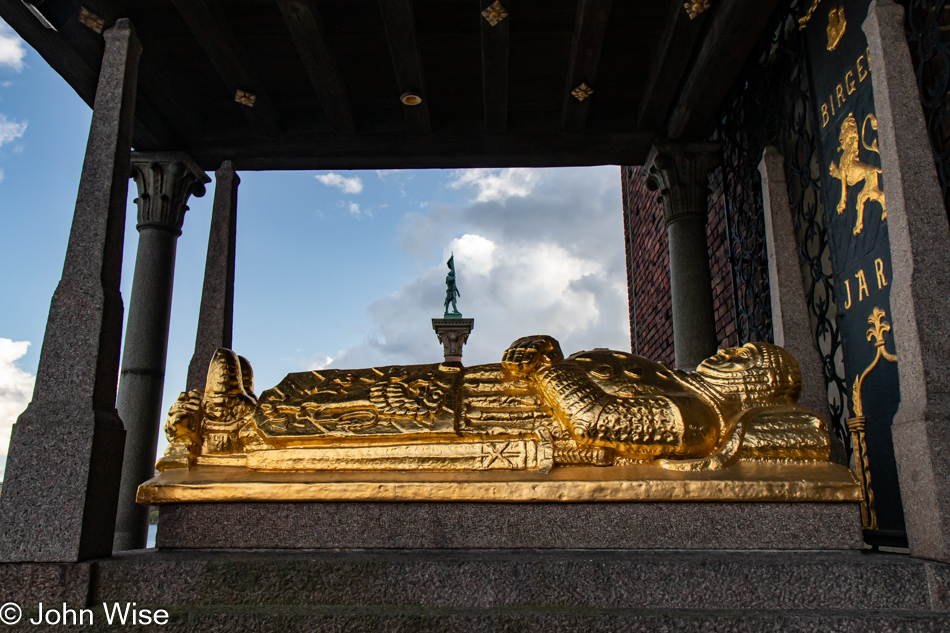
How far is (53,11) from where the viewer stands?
3.13 meters

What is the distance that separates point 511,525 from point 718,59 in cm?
295

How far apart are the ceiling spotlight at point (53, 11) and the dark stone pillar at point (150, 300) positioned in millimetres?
1158

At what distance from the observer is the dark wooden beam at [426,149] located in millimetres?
4285

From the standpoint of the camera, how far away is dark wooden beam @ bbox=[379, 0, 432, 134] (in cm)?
318

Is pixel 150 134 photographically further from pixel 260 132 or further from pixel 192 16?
pixel 192 16

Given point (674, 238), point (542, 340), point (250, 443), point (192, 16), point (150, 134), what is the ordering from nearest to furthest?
point (250, 443), point (542, 340), point (192, 16), point (150, 134), point (674, 238)

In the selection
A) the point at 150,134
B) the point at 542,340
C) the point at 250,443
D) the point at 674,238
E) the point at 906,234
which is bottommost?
the point at 250,443

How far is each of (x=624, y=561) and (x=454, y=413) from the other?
27.7 inches

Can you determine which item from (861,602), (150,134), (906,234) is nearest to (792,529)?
(861,602)

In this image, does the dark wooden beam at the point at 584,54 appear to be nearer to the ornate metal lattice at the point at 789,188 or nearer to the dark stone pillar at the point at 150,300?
the ornate metal lattice at the point at 789,188

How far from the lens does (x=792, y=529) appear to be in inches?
67.6

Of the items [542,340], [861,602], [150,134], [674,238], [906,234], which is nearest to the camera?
[861,602]

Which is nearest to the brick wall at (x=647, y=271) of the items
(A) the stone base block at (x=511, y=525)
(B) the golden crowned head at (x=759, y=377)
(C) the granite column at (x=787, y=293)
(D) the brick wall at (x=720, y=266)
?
(D) the brick wall at (x=720, y=266)

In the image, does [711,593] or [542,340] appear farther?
[542,340]
